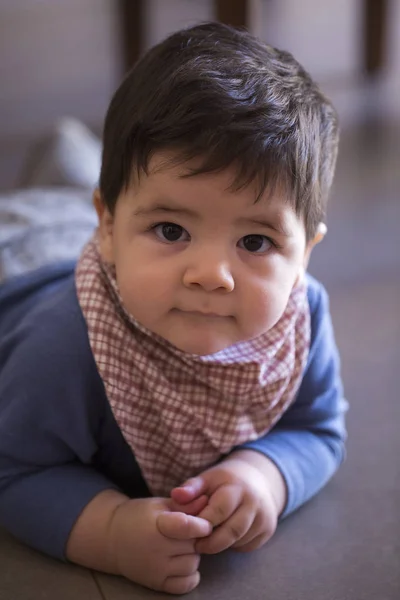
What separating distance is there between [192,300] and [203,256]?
4cm

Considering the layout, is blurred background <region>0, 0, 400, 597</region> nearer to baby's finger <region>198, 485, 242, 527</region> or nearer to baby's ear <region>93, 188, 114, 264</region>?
baby's finger <region>198, 485, 242, 527</region>

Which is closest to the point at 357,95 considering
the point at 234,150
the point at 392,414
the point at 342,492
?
the point at 392,414

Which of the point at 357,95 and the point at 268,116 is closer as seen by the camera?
the point at 268,116

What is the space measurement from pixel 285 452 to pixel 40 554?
0.23 m

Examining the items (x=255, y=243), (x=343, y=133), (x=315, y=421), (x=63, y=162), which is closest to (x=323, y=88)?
(x=343, y=133)

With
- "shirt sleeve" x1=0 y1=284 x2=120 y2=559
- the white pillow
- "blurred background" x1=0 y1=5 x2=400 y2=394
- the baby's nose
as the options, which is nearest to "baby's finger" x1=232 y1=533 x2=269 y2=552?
"shirt sleeve" x1=0 y1=284 x2=120 y2=559

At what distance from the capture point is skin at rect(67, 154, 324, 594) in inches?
28.5

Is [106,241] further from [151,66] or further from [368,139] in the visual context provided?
[368,139]

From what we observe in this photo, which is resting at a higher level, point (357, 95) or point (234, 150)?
point (234, 150)

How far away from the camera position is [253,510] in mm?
783

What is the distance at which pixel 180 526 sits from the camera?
2.45 feet

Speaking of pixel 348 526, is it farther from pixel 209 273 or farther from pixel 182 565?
pixel 209 273

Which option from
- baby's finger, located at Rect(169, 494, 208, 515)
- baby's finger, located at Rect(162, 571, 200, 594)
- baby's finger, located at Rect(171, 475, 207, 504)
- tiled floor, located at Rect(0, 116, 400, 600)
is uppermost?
baby's finger, located at Rect(171, 475, 207, 504)

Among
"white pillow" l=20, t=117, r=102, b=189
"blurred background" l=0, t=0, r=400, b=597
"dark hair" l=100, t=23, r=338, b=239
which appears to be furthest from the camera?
"white pillow" l=20, t=117, r=102, b=189
